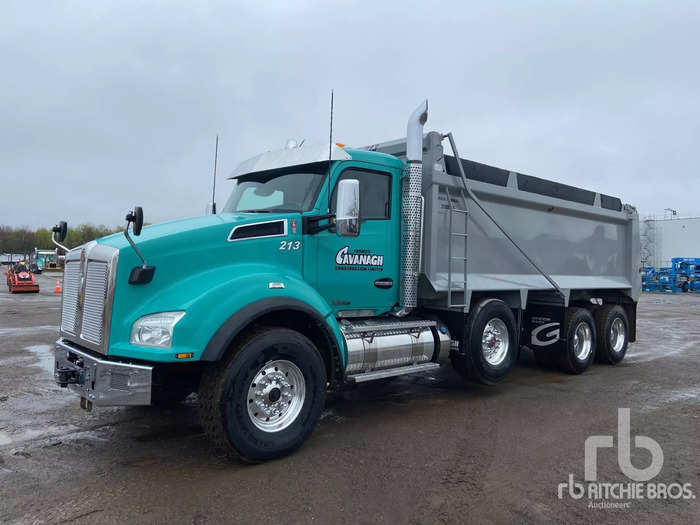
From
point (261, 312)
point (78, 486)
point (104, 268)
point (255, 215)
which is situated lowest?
point (78, 486)

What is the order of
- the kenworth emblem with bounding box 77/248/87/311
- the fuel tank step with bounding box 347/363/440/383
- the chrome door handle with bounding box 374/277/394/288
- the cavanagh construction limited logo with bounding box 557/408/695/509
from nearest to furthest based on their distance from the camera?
the cavanagh construction limited logo with bounding box 557/408/695/509 → the kenworth emblem with bounding box 77/248/87/311 → the fuel tank step with bounding box 347/363/440/383 → the chrome door handle with bounding box 374/277/394/288

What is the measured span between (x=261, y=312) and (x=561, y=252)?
5.81 metres

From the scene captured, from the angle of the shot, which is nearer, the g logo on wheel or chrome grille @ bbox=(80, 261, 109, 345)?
chrome grille @ bbox=(80, 261, 109, 345)

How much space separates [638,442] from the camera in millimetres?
4949

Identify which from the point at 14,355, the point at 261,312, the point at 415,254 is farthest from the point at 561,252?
the point at 14,355

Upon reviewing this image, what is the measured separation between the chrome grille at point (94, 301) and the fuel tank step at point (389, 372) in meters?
2.34

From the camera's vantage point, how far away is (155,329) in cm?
402

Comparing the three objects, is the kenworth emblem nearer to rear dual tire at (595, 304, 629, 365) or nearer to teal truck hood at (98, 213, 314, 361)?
teal truck hood at (98, 213, 314, 361)

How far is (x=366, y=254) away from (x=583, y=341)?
16.2 feet

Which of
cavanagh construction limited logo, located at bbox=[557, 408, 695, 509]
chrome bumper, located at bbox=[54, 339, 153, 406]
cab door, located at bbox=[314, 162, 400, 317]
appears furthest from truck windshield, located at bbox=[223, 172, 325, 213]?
cavanagh construction limited logo, located at bbox=[557, 408, 695, 509]

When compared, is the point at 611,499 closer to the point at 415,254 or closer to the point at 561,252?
the point at 415,254

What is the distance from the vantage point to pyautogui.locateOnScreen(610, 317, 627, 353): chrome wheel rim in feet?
30.7

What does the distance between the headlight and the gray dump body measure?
312 cm

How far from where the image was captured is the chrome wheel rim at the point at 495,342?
6.81 m
